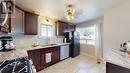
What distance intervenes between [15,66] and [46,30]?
3838 mm

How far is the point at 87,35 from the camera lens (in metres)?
6.64

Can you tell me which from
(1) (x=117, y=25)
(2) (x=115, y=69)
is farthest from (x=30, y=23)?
(2) (x=115, y=69)

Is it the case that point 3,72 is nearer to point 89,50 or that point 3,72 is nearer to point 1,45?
point 1,45

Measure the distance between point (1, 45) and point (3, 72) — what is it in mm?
1539

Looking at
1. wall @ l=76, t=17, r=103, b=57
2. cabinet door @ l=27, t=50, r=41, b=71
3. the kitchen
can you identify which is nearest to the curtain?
the kitchen

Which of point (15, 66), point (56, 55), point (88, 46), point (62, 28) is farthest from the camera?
point (88, 46)

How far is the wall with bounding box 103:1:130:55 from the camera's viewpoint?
10.1ft

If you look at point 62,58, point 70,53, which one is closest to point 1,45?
point 62,58

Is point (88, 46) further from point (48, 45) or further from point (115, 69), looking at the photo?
point (115, 69)

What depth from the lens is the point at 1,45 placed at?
2.38 m

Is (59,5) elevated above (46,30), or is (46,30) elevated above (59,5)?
(59,5)

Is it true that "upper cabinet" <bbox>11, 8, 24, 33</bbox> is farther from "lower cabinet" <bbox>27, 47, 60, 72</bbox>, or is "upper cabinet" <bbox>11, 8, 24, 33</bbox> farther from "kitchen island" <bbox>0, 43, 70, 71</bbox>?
"lower cabinet" <bbox>27, 47, 60, 72</bbox>

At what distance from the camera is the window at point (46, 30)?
4.77 meters

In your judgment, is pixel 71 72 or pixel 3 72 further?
pixel 71 72
